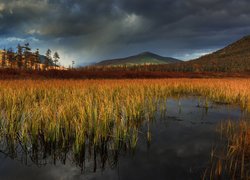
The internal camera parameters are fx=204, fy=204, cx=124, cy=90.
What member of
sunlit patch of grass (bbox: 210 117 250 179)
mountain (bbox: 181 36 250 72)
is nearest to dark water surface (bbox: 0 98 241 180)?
sunlit patch of grass (bbox: 210 117 250 179)

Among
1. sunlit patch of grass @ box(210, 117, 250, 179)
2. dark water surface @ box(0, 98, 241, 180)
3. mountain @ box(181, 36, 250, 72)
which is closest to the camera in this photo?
sunlit patch of grass @ box(210, 117, 250, 179)

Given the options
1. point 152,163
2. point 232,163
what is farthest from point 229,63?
point 152,163

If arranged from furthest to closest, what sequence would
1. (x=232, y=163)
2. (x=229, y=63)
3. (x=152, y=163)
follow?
(x=229, y=63) < (x=152, y=163) < (x=232, y=163)

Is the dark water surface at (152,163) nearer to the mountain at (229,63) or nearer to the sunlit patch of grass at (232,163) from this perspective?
the sunlit patch of grass at (232,163)

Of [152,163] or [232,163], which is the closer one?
[232,163]

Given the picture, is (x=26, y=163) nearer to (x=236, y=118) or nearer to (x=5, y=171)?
(x=5, y=171)

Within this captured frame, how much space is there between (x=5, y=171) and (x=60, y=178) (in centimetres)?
107

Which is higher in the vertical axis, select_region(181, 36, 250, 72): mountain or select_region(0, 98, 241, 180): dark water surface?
select_region(181, 36, 250, 72): mountain

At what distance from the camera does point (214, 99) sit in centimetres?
1277

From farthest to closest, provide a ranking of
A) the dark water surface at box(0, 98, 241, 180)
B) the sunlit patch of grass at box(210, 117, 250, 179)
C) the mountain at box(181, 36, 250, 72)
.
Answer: the mountain at box(181, 36, 250, 72) < the dark water surface at box(0, 98, 241, 180) < the sunlit patch of grass at box(210, 117, 250, 179)

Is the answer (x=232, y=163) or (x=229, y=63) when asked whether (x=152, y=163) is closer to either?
(x=232, y=163)

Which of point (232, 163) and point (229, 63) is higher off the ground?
point (229, 63)

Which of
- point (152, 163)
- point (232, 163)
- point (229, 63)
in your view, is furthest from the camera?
point (229, 63)

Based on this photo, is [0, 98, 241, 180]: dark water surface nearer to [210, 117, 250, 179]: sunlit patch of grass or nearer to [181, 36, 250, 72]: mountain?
[210, 117, 250, 179]: sunlit patch of grass
